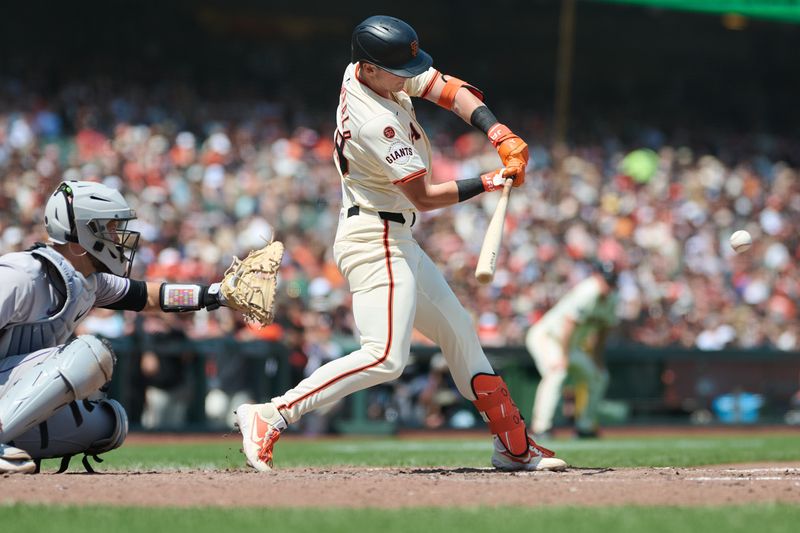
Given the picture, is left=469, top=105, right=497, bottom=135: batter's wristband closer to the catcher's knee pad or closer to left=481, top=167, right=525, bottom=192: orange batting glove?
left=481, top=167, right=525, bottom=192: orange batting glove

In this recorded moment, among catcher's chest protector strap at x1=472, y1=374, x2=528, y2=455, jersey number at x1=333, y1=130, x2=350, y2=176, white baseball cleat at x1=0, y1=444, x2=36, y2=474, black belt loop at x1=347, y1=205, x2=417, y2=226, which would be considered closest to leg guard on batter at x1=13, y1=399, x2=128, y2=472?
white baseball cleat at x1=0, y1=444, x2=36, y2=474

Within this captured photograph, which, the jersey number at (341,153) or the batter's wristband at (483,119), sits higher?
the batter's wristband at (483,119)

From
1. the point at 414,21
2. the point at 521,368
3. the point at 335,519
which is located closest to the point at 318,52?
the point at 414,21

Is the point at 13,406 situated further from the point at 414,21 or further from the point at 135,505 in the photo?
the point at 414,21

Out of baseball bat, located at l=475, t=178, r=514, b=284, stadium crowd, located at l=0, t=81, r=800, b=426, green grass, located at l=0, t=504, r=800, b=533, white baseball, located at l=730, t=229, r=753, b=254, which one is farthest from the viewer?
stadium crowd, located at l=0, t=81, r=800, b=426

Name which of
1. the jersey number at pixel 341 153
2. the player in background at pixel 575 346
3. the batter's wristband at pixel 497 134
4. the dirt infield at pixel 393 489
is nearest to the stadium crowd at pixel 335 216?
the player in background at pixel 575 346

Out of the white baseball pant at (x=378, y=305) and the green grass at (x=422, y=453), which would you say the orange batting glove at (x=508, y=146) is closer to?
the white baseball pant at (x=378, y=305)

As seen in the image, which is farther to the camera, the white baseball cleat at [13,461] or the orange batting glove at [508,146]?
the orange batting glove at [508,146]

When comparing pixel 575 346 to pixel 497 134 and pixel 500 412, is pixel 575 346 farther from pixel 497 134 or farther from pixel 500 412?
pixel 497 134
